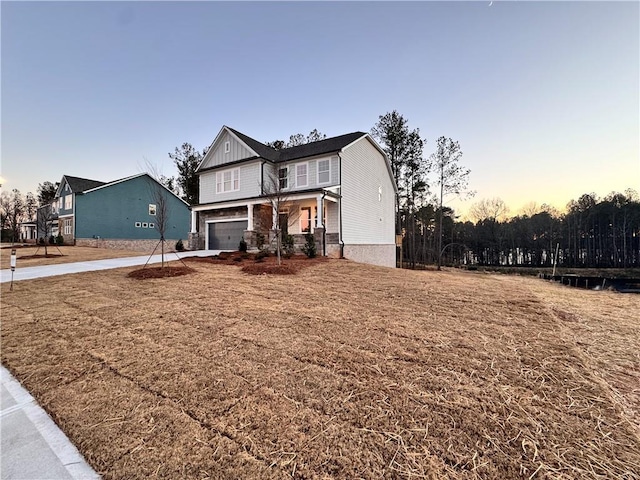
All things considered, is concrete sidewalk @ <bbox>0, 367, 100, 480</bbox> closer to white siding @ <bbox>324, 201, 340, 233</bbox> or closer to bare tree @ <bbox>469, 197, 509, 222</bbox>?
white siding @ <bbox>324, 201, 340, 233</bbox>

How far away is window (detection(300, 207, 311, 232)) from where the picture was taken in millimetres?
15945

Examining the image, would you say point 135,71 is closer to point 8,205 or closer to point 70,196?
point 70,196

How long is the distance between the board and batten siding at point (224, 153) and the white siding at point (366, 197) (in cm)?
670

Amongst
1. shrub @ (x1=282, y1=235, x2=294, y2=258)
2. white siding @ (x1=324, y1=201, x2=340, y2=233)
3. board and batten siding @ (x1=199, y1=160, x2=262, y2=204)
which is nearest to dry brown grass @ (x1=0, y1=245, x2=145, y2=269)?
board and batten siding @ (x1=199, y1=160, x2=262, y2=204)

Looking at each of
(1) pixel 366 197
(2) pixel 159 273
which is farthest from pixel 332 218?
(2) pixel 159 273

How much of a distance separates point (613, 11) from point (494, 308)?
36.0ft

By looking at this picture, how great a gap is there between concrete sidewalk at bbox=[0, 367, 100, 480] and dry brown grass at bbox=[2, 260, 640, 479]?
0.08 meters

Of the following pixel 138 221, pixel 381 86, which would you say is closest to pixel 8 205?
pixel 138 221

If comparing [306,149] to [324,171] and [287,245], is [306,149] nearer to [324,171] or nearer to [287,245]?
[324,171]

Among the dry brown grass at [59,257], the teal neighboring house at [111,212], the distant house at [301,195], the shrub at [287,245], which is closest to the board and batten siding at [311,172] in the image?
the distant house at [301,195]

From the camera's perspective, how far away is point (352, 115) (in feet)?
75.4

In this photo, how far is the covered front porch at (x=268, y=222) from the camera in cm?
1347

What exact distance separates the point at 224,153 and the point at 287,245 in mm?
10215

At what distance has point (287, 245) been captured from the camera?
12992 mm
